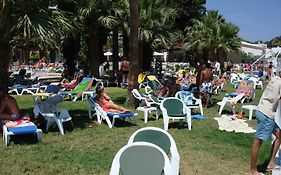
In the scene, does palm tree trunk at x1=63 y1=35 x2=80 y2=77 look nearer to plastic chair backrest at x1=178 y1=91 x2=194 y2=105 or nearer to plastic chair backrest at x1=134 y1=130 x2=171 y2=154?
plastic chair backrest at x1=178 y1=91 x2=194 y2=105

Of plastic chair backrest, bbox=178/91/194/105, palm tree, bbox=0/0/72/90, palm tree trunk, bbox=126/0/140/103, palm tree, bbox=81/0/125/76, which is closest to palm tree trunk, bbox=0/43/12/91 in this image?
palm tree, bbox=0/0/72/90

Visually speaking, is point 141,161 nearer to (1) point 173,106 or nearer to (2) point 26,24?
(2) point 26,24

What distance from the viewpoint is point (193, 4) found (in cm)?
3631

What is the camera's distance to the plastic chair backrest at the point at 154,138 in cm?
460

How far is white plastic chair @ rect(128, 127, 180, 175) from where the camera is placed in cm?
460

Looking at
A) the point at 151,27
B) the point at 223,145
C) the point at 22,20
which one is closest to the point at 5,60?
the point at 22,20

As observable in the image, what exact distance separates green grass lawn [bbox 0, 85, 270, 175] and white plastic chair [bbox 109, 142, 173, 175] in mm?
2166

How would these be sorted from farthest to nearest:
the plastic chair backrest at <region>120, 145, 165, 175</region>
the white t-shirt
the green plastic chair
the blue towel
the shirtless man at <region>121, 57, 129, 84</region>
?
the shirtless man at <region>121, 57, 129, 84</region>
the blue towel
the green plastic chair
the white t-shirt
the plastic chair backrest at <region>120, 145, 165, 175</region>

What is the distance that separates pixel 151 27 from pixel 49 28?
43.1 feet

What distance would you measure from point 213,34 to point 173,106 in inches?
956

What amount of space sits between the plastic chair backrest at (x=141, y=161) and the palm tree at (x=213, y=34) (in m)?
29.5

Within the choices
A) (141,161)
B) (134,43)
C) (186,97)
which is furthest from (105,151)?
(134,43)

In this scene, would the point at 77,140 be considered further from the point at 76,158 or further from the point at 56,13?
the point at 56,13

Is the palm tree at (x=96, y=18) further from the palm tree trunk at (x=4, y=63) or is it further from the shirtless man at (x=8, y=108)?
the shirtless man at (x=8, y=108)
